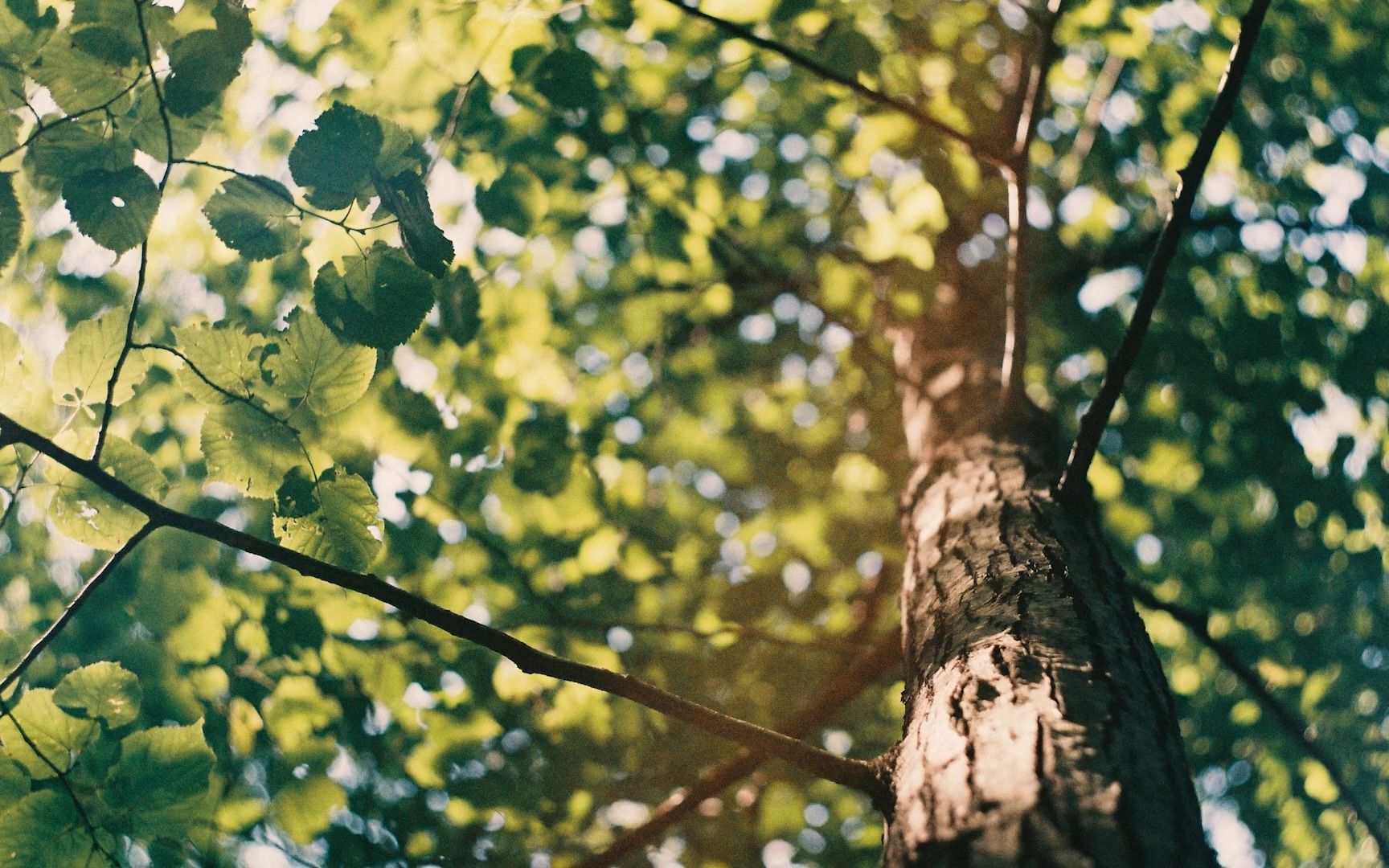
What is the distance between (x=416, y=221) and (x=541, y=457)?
5.53ft

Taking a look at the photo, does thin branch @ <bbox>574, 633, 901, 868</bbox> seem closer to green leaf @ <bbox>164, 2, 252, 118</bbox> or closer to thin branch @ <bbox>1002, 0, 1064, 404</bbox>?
thin branch @ <bbox>1002, 0, 1064, 404</bbox>

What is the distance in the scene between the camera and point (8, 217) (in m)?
1.22

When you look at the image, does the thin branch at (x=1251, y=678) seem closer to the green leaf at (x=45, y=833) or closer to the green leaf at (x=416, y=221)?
the green leaf at (x=416, y=221)

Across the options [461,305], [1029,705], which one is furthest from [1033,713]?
[461,305]

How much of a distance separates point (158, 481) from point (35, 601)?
86.7 inches

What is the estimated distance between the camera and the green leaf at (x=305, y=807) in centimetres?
242

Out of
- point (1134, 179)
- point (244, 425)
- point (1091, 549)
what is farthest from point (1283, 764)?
point (244, 425)

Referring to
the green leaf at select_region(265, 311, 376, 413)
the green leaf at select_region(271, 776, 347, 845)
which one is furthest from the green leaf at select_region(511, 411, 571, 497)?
the green leaf at select_region(265, 311, 376, 413)

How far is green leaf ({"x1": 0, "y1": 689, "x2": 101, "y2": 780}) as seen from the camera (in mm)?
1255

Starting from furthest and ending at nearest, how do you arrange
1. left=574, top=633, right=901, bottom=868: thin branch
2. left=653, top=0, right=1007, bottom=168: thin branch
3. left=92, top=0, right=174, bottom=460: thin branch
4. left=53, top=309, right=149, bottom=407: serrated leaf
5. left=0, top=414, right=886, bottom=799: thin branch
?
left=574, top=633, right=901, bottom=868: thin branch < left=653, top=0, right=1007, bottom=168: thin branch < left=53, top=309, right=149, bottom=407: serrated leaf < left=92, top=0, right=174, bottom=460: thin branch < left=0, top=414, right=886, bottom=799: thin branch

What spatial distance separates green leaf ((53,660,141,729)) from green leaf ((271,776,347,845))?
1312 millimetres

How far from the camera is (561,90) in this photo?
90.7 inches

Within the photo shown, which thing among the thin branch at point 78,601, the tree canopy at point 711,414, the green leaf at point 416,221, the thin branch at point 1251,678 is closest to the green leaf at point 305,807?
the tree canopy at point 711,414

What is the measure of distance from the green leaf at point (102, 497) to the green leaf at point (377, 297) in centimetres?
39
